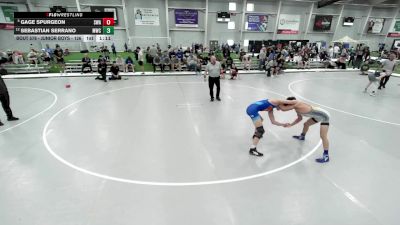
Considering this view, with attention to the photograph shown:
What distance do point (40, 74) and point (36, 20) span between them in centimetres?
358

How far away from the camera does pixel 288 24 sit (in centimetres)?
2706

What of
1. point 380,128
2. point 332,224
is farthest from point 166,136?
point 380,128

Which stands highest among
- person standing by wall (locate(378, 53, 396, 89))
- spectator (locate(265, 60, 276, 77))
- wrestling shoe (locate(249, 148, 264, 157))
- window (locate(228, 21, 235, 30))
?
window (locate(228, 21, 235, 30))

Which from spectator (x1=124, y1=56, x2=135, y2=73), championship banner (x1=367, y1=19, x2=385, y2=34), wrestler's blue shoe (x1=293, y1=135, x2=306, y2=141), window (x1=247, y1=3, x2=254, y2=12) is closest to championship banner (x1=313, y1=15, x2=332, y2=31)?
championship banner (x1=367, y1=19, x2=385, y2=34)

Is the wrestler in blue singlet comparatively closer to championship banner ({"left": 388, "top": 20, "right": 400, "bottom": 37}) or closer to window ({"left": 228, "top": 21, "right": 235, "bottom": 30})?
window ({"left": 228, "top": 21, "right": 235, "bottom": 30})

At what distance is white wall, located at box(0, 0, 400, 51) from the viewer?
23047 mm

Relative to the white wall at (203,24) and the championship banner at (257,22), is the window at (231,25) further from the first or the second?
the championship banner at (257,22)

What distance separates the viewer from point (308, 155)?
494 cm

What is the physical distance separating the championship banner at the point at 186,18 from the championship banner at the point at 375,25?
918 inches

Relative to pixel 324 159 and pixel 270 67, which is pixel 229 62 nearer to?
pixel 270 67

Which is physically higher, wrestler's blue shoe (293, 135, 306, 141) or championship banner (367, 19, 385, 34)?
championship banner (367, 19, 385, 34)

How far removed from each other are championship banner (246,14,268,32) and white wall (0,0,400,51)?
574 millimetres

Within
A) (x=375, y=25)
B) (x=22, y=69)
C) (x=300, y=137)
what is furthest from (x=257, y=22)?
(x=300, y=137)

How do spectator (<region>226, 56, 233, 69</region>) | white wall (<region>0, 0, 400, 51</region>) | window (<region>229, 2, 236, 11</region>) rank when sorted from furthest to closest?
window (<region>229, 2, 236, 11</region>)
white wall (<region>0, 0, 400, 51</region>)
spectator (<region>226, 56, 233, 69</region>)
